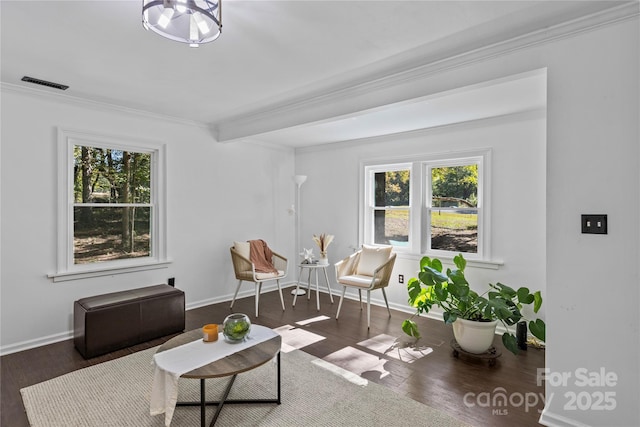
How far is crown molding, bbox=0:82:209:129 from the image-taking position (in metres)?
3.15

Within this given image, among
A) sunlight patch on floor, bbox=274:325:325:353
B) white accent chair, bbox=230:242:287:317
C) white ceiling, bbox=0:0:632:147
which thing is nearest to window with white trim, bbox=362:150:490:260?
white ceiling, bbox=0:0:632:147

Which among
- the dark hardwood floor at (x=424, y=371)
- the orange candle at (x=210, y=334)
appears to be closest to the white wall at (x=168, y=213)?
the dark hardwood floor at (x=424, y=371)

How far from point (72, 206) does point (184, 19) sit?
281cm

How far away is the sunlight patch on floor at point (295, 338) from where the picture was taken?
332 cm

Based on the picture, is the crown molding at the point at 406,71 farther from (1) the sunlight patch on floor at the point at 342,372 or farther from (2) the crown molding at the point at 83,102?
(1) the sunlight patch on floor at the point at 342,372

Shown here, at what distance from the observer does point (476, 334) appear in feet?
9.91

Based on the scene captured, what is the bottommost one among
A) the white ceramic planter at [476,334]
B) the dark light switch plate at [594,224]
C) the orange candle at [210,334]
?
the white ceramic planter at [476,334]

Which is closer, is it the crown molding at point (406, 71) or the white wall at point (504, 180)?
the crown molding at point (406, 71)

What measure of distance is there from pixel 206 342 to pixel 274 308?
2.24 meters

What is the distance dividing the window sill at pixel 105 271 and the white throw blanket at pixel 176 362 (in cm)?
203

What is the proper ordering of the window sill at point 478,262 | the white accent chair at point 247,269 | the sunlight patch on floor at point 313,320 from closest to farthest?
the window sill at point 478,262 < the sunlight patch on floor at point 313,320 < the white accent chair at point 247,269

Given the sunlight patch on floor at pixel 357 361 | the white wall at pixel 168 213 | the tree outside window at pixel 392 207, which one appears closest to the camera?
the sunlight patch on floor at pixel 357 361

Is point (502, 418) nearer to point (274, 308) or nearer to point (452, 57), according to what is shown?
point (452, 57)

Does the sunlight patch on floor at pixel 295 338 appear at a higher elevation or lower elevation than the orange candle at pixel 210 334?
lower
